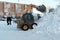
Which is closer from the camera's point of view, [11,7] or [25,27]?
[25,27]

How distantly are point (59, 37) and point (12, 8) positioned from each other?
183 feet

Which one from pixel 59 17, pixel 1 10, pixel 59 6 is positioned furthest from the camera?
pixel 1 10

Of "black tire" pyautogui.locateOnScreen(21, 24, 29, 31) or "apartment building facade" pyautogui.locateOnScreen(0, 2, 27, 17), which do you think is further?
"apartment building facade" pyautogui.locateOnScreen(0, 2, 27, 17)

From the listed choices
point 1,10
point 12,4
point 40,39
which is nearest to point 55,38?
point 40,39

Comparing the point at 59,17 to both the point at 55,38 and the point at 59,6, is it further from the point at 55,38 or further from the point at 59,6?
the point at 55,38

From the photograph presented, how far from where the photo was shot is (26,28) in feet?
50.3

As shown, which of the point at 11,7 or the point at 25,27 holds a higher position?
the point at 11,7

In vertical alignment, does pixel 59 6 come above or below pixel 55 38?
above

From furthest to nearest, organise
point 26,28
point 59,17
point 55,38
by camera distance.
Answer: point 26,28 → point 59,17 → point 55,38

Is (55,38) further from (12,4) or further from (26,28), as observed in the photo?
(12,4)

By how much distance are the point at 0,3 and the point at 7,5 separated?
2635mm

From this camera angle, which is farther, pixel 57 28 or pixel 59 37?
pixel 57 28

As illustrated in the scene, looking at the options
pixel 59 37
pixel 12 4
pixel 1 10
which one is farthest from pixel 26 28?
pixel 12 4

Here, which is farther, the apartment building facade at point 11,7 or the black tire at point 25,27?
the apartment building facade at point 11,7
